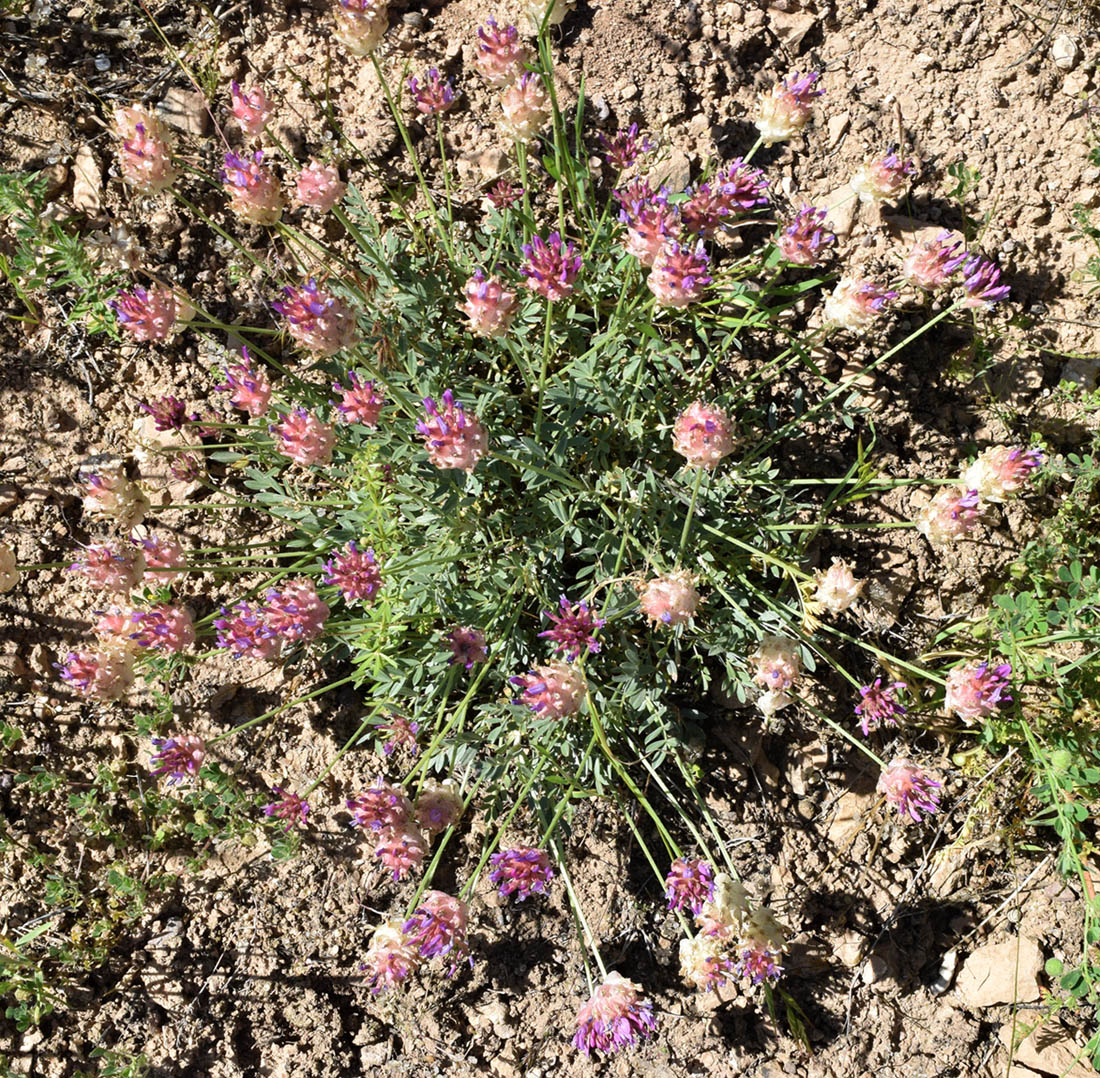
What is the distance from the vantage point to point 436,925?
2510 mm

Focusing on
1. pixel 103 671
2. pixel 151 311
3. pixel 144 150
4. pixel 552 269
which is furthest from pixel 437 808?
pixel 144 150

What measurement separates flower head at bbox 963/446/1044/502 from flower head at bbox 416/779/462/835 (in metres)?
1.77

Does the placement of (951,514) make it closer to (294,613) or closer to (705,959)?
(705,959)

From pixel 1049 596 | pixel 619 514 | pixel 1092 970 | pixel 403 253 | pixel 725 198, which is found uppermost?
pixel 403 253

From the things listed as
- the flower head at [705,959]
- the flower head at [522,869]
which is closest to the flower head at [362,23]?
the flower head at [522,869]

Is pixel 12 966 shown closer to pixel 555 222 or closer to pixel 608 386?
pixel 608 386

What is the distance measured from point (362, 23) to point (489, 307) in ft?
3.00

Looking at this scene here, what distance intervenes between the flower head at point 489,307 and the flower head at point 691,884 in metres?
1.64

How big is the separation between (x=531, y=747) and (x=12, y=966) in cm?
217

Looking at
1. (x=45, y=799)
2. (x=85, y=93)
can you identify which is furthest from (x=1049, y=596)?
(x=85, y=93)

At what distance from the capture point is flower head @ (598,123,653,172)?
3168 mm

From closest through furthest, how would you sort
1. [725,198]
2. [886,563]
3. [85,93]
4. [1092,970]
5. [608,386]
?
1. [725,198]
2. [608,386]
3. [1092,970]
4. [886,563]
5. [85,93]

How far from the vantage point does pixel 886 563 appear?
3543 millimetres

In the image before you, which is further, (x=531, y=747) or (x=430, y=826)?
(x=531, y=747)
